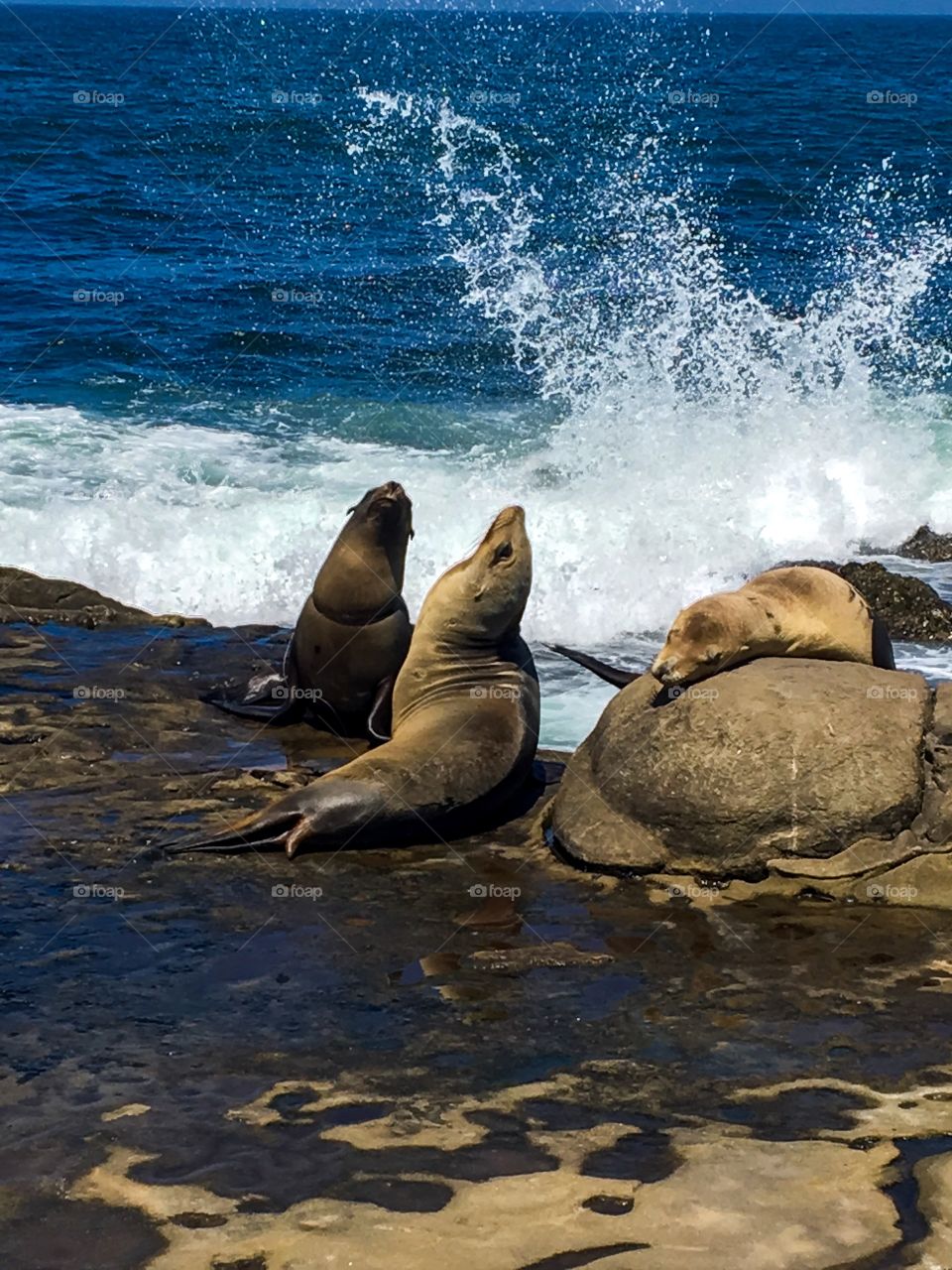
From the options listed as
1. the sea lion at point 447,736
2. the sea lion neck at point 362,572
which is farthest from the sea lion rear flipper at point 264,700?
the sea lion at point 447,736

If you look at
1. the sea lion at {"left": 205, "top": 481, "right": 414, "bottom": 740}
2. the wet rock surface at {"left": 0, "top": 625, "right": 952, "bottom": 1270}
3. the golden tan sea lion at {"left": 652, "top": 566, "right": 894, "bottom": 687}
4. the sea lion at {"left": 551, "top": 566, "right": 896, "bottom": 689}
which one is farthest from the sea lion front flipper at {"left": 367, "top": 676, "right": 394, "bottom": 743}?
the golden tan sea lion at {"left": 652, "top": 566, "right": 894, "bottom": 687}

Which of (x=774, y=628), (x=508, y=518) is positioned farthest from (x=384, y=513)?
(x=774, y=628)

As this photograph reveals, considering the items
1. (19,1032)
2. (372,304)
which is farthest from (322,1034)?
(372,304)

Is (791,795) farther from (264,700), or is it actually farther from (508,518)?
(264,700)

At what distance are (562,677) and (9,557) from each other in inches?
182

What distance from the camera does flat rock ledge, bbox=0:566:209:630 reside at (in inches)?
399

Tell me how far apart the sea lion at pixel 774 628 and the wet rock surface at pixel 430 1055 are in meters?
0.78

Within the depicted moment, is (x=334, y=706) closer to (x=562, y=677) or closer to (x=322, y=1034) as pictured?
(x=562, y=677)

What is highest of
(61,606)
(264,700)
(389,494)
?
(389,494)

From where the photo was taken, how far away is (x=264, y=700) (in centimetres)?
890

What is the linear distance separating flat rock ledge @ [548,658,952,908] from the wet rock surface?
4.0 inches

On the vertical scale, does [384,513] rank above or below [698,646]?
above

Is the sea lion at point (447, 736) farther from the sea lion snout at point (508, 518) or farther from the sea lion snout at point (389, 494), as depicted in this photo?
the sea lion snout at point (389, 494)

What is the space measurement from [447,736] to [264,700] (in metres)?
1.55
